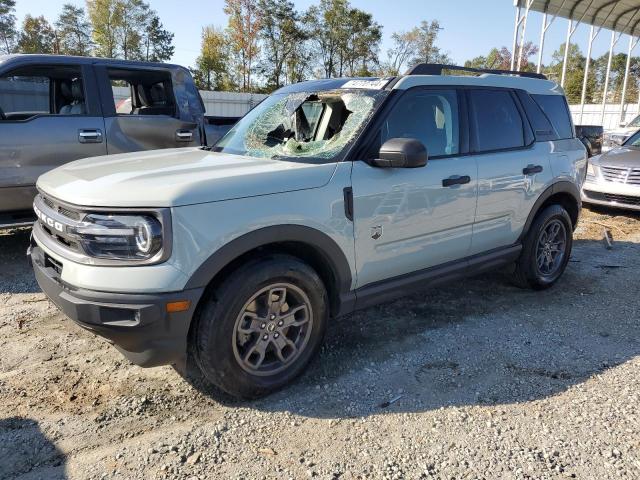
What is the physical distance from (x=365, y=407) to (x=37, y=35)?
61.7m

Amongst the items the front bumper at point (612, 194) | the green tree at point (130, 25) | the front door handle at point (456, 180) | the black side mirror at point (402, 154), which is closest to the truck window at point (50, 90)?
the black side mirror at point (402, 154)

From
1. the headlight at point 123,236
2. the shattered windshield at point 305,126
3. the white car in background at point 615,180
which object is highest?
the shattered windshield at point 305,126

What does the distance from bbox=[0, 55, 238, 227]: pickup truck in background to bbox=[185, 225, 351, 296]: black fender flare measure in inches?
128

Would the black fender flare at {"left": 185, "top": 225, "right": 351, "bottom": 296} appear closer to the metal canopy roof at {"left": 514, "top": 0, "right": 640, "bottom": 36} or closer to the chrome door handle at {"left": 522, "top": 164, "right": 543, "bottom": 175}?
the chrome door handle at {"left": 522, "top": 164, "right": 543, "bottom": 175}

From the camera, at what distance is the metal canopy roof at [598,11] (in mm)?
21484

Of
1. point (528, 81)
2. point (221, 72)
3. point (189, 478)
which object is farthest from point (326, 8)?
point (189, 478)

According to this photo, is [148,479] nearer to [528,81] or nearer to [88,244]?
[88,244]

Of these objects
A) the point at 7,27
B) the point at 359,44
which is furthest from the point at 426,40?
the point at 7,27

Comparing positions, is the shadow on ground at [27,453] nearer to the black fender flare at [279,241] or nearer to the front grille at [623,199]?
the black fender flare at [279,241]

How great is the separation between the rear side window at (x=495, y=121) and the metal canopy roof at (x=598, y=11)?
19279 mm

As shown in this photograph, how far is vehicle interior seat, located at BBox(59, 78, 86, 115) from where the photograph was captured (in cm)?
553

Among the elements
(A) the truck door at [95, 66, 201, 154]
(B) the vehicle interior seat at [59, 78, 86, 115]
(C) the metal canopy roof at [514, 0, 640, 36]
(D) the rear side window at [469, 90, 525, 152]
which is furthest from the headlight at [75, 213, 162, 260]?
(C) the metal canopy roof at [514, 0, 640, 36]

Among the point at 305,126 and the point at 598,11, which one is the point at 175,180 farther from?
the point at 598,11

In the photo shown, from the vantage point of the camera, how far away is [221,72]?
157 feet
